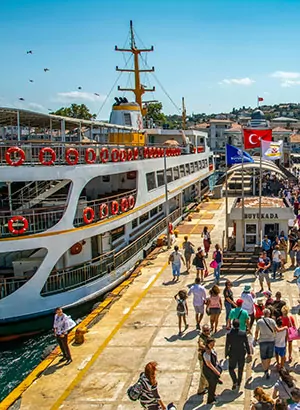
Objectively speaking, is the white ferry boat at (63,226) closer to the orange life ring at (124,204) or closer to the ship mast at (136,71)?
the orange life ring at (124,204)

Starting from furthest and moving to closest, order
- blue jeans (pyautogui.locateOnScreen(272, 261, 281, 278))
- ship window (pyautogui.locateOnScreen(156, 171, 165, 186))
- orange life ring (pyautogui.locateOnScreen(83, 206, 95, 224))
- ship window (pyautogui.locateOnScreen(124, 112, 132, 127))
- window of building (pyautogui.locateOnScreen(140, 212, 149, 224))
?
ship window (pyautogui.locateOnScreen(124, 112, 132, 127)) < ship window (pyautogui.locateOnScreen(156, 171, 165, 186)) < window of building (pyautogui.locateOnScreen(140, 212, 149, 224)) < blue jeans (pyautogui.locateOnScreen(272, 261, 281, 278)) < orange life ring (pyautogui.locateOnScreen(83, 206, 95, 224))

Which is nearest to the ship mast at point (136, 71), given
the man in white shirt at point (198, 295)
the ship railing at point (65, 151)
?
the ship railing at point (65, 151)

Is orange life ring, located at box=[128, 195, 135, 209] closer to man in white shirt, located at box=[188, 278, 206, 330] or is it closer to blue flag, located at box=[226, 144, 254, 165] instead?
blue flag, located at box=[226, 144, 254, 165]

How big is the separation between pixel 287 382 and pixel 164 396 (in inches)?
115

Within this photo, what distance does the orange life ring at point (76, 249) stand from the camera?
1605 cm

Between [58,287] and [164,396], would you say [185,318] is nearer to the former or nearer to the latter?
[164,396]

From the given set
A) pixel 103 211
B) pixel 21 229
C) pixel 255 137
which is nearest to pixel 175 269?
pixel 103 211

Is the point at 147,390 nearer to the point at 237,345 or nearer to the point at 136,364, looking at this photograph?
the point at 237,345

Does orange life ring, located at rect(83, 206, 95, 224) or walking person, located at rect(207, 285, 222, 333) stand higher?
orange life ring, located at rect(83, 206, 95, 224)

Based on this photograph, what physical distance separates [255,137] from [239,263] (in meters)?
5.96

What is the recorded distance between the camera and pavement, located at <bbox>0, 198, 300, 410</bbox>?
9234mm

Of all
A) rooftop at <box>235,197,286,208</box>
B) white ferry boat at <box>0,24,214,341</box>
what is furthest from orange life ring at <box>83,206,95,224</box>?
rooftop at <box>235,197,286,208</box>

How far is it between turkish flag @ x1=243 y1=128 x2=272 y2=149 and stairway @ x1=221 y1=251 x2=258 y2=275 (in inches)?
203

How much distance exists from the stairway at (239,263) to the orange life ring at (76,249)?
5.45 metres
